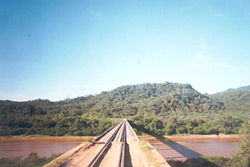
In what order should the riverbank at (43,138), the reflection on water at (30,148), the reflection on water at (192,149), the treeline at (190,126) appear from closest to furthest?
the reflection on water at (192,149) < the reflection on water at (30,148) < the riverbank at (43,138) < the treeline at (190,126)

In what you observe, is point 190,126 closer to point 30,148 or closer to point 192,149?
point 192,149

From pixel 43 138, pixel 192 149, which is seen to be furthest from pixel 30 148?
pixel 192 149

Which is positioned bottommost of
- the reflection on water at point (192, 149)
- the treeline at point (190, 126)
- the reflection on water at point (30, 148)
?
the reflection on water at point (192, 149)

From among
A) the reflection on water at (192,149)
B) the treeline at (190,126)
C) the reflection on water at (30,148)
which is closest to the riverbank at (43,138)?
the reflection on water at (30,148)

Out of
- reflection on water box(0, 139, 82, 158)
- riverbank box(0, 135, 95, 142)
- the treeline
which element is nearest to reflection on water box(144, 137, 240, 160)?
the treeline

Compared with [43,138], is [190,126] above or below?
above

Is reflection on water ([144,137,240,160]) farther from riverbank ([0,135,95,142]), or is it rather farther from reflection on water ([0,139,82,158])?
riverbank ([0,135,95,142])

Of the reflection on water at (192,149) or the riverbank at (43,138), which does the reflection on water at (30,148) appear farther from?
the reflection on water at (192,149)

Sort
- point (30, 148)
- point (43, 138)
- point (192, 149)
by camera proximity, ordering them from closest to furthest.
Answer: point (192, 149)
point (30, 148)
point (43, 138)

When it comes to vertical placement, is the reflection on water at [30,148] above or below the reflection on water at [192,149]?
above

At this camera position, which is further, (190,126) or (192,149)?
(190,126)

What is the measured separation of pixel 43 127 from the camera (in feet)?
110

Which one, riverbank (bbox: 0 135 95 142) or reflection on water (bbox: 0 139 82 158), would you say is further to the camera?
riverbank (bbox: 0 135 95 142)

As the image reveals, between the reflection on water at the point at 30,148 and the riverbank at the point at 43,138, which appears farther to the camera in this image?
the riverbank at the point at 43,138
